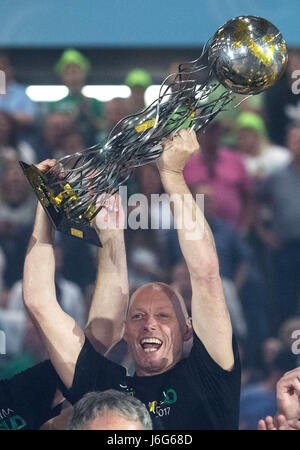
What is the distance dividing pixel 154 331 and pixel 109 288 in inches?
9.3

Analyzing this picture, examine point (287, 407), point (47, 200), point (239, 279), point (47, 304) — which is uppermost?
point (47, 200)

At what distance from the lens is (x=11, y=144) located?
11.5ft

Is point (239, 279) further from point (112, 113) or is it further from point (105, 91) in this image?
point (105, 91)

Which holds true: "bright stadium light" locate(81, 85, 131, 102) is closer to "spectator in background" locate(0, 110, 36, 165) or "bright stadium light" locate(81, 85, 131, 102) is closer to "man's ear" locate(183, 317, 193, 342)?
"spectator in background" locate(0, 110, 36, 165)

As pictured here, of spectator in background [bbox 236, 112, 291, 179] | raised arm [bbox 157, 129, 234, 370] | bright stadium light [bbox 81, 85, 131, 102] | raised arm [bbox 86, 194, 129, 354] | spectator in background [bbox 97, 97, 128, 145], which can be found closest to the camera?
raised arm [bbox 157, 129, 234, 370]

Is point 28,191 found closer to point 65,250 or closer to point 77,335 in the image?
point 65,250

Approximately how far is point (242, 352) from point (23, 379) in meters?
0.89

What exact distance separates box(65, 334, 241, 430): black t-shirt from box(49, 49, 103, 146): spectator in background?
1.05 m

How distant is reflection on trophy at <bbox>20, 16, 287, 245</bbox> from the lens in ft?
8.36

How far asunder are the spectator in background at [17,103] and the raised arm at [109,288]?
805 mm

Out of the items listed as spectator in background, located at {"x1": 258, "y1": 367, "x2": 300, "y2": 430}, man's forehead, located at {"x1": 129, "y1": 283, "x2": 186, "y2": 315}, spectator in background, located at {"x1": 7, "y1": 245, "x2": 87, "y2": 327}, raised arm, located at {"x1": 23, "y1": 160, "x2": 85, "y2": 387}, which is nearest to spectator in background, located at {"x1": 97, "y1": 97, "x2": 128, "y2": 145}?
spectator in background, located at {"x1": 7, "y1": 245, "x2": 87, "y2": 327}

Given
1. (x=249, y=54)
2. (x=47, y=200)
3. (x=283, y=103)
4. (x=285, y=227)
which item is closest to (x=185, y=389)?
(x=47, y=200)

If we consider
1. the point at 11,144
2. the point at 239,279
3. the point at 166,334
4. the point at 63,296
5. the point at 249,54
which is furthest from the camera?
the point at 11,144

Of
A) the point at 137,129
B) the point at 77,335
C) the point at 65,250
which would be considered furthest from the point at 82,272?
the point at 137,129
